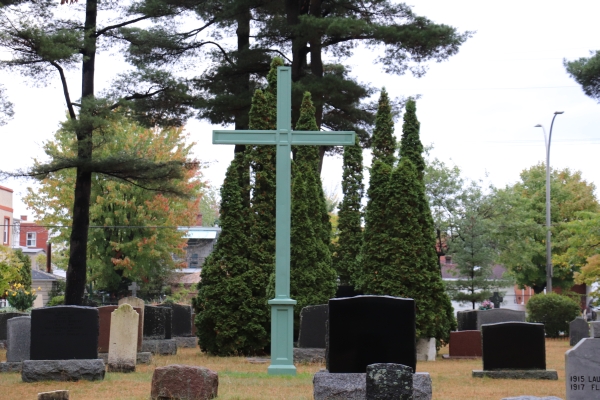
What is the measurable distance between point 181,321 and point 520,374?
12.0 m

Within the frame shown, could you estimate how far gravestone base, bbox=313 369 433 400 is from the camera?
28.7 ft

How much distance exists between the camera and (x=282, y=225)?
12.6 meters

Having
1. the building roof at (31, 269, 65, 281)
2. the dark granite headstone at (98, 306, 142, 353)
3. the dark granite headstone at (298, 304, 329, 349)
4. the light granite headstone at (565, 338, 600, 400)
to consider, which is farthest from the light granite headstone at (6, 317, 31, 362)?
the building roof at (31, 269, 65, 281)

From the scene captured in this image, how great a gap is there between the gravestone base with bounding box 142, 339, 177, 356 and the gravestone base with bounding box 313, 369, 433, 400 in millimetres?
8630

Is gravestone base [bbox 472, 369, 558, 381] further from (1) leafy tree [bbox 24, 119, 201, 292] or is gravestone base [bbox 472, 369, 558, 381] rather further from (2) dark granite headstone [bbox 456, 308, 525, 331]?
(1) leafy tree [bbox 24, 119, 201, 292]

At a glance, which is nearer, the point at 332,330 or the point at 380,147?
the point at 332,330

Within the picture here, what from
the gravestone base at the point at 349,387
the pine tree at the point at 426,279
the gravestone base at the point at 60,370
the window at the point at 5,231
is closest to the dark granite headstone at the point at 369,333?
the gravestone base at the point at 349,387

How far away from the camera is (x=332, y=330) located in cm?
916

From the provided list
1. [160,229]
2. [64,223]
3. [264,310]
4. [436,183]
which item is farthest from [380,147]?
[64,223]

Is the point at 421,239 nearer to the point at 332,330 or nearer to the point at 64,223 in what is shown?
the point at 332,330

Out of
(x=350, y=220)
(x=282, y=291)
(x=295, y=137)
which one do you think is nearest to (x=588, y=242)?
(x=350, y=220)

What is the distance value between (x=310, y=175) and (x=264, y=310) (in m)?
4.66

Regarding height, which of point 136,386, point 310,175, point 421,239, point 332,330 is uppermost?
point 310,175

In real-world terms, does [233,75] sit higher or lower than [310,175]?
higher
